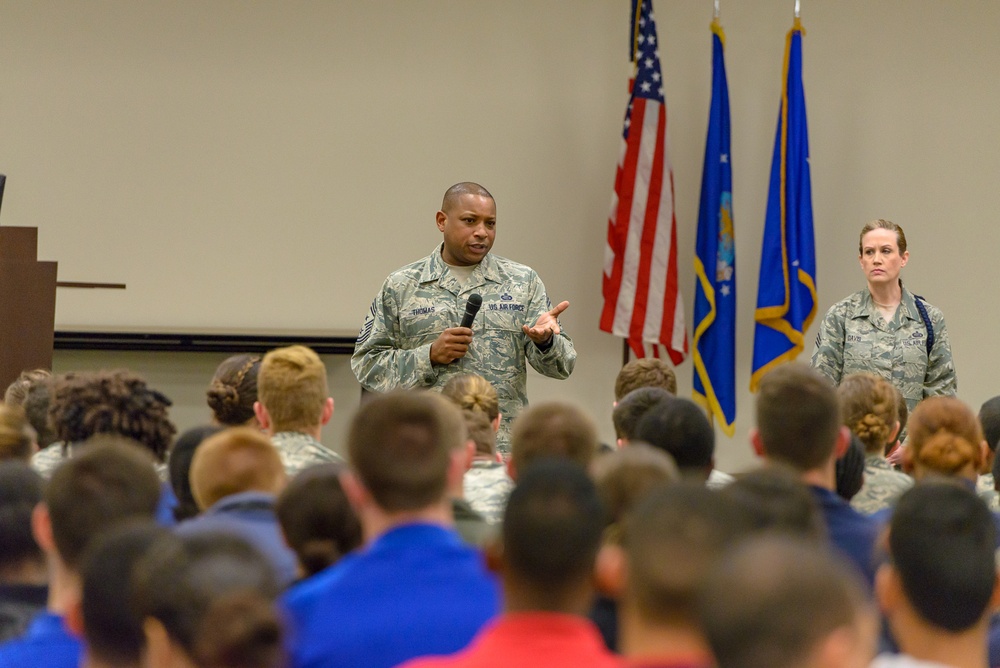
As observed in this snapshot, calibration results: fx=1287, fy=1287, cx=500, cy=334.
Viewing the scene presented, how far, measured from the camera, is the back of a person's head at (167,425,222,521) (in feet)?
9.39

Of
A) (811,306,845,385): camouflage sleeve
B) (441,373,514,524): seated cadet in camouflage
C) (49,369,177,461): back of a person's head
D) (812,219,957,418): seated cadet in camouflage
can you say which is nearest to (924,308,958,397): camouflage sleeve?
(812,219,957,418): seated cadet in camouflage

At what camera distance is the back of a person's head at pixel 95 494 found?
200 centimetres

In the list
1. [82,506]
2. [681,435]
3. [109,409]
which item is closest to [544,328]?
[681,435]

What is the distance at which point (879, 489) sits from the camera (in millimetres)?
3250

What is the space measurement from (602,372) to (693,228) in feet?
3.27

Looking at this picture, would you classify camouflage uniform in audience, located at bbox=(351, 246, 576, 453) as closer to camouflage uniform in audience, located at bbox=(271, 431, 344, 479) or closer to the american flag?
camouflage uniform in audience, located at bbox=(271, 431, 344, 479)

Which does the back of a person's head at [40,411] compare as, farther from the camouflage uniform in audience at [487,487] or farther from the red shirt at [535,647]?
the red shirt at [535,647]

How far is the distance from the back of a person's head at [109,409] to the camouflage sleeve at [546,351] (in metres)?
Result: 1.67

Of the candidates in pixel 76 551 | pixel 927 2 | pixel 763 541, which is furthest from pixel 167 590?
pixel 927 2

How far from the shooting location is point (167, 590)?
1.51 metres

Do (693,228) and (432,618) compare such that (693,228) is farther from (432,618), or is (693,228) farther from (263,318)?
(432,618)

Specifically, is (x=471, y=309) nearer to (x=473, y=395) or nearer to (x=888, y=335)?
(x=473, y=395)

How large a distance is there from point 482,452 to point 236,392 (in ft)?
2.63

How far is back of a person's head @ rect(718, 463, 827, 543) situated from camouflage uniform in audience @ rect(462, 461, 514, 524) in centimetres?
100
